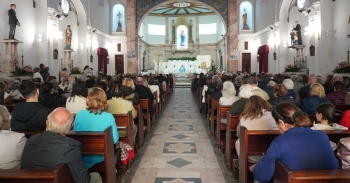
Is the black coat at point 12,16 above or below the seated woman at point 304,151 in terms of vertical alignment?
above

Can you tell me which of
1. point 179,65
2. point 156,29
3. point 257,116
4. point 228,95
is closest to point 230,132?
point 257,116

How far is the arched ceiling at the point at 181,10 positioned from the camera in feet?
90.3

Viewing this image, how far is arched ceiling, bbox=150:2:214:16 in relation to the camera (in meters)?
27.5

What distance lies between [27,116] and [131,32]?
19.4 meters

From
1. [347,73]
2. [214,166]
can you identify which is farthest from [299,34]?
[214,166]

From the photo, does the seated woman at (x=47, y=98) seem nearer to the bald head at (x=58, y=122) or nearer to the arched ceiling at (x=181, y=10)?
the bald head at (x=58, y=122)

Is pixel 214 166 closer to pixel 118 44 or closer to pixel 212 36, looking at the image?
pixel 118 44

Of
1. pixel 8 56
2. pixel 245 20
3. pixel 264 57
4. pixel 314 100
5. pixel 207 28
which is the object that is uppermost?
pixel 207 28

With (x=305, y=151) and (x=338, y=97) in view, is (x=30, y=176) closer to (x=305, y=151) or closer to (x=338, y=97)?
(x=305, y=151)

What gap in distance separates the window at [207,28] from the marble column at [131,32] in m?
9.17

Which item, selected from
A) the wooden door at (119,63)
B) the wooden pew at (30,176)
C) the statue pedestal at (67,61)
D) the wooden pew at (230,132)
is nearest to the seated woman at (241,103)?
the wooden pew at (230,132)

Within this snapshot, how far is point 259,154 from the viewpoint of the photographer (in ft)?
12.3

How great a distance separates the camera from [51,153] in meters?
2.45

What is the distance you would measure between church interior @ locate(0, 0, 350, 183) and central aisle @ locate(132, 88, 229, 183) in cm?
2
